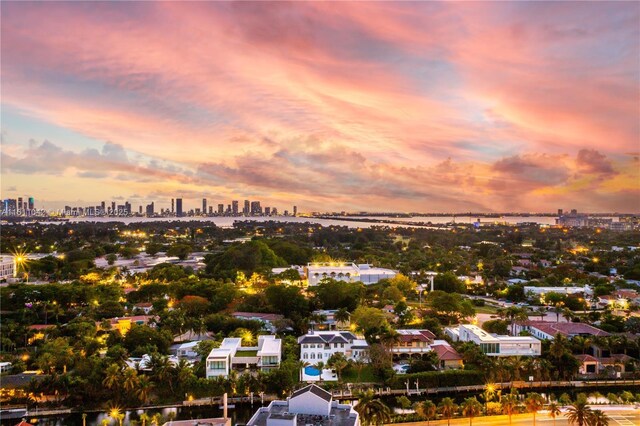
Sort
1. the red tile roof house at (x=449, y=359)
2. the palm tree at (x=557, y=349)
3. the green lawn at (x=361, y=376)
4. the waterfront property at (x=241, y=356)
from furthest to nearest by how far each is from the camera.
Answer: the red tile roof house at (x=449, y=359), the palm tree at (x=557, y=349), the green lawn at (x=361, y=376), the waterfront property at (x=241, y=356)

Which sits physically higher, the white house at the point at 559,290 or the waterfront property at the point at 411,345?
the white house at the point at 559,290

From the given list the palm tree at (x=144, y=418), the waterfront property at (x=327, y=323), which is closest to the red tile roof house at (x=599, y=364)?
the waterfront property at (x=327, y=323)

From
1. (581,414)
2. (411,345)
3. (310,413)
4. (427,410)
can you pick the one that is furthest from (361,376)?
(581,414)

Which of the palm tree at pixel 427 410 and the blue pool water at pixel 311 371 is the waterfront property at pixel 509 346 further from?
the blue pool water at pixel 311 371

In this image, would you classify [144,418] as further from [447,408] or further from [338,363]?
[447,408]

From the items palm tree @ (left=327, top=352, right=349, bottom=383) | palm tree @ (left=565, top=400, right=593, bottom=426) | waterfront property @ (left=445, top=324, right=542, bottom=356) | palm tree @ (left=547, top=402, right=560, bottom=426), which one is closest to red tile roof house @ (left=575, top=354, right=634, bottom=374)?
waterfront property @ (left=445, top=324, right=542, bottom=356)

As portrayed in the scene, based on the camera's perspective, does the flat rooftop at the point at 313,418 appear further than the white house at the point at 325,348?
No

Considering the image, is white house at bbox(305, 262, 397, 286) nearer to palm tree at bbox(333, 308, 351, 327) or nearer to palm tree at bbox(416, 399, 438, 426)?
palm tree at bbox(333, 308, 351, 327)
